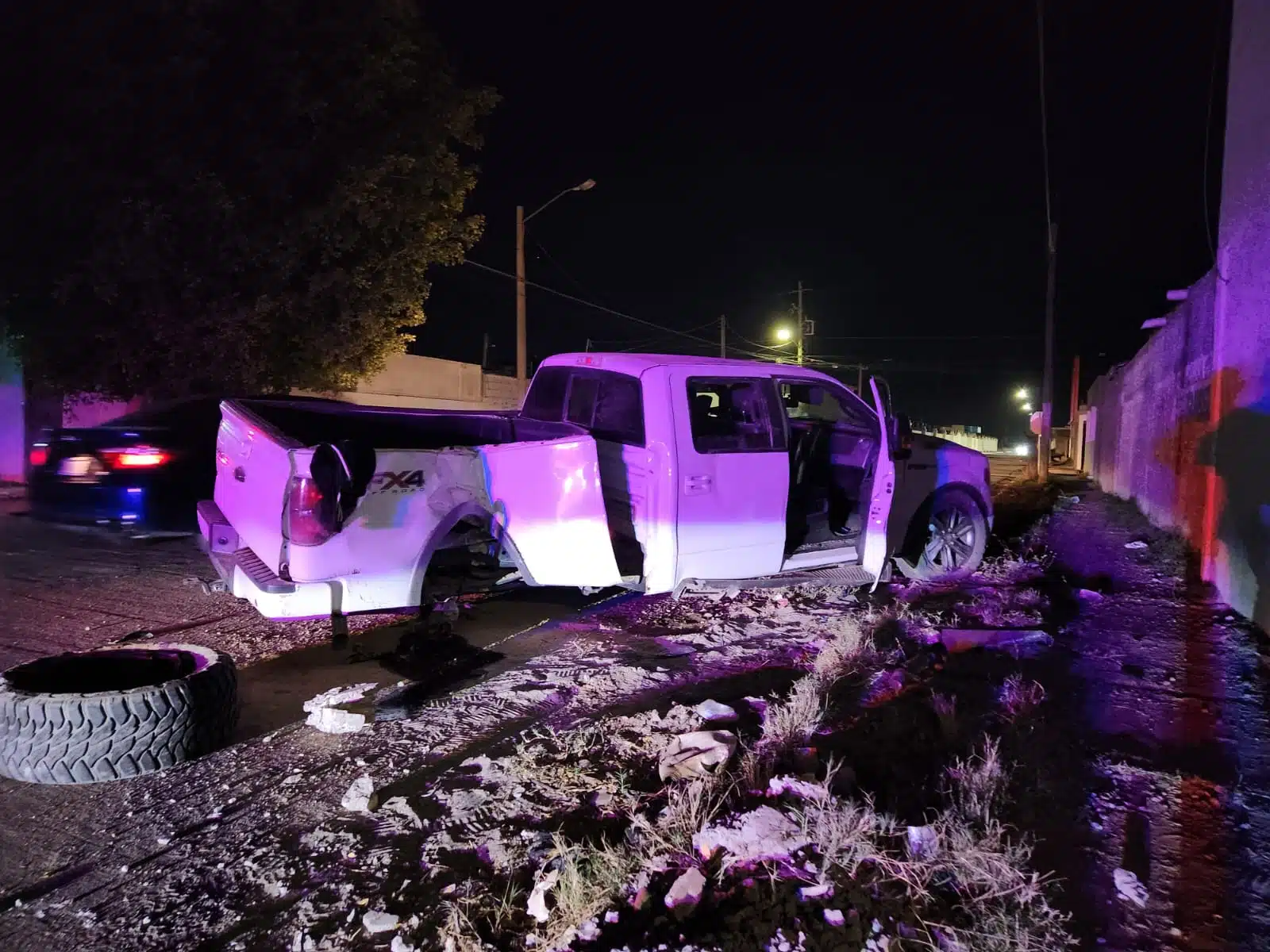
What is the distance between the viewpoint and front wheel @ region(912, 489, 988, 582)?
24.3 feet

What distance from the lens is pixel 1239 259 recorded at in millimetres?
6664

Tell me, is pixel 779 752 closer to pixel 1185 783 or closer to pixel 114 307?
pixel 1185 783

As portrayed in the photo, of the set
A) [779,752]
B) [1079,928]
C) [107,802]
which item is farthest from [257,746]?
[1079,928]

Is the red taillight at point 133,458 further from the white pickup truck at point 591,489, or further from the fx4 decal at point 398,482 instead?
the fx4 decal at point 398,482

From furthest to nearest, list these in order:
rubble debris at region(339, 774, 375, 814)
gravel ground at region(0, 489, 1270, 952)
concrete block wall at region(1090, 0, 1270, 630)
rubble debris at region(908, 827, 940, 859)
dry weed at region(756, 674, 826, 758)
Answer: concrete block wall at region(1090, 0, 1270, 630), dry weed at region(756, 674, 826, 758), rubble debris at region(339, 774, 375, 814), rubble debris at region(908, 827, 940, 859), gravel ground at region(0, 489, 1270, 952)

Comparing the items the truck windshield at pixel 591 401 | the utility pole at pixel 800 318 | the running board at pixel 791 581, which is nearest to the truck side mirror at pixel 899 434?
the running board at pixel 791 581

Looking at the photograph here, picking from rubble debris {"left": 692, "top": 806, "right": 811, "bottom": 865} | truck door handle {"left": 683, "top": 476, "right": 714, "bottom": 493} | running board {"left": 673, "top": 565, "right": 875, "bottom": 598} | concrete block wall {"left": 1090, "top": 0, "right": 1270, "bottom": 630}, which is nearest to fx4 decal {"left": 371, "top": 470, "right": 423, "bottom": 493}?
truck door handle {"left": 683, "top": 476, "right": 714, "bottom": 493}

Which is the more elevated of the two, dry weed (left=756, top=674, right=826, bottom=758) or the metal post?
the metal post

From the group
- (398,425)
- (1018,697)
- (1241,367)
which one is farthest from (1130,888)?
(1241,367)

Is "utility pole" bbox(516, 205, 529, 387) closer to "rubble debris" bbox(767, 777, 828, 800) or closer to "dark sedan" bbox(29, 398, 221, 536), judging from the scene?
"dark sedan" bbox(29, 398, 221, 536)

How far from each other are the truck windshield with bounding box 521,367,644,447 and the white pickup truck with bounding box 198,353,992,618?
1cm

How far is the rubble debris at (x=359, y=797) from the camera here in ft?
10.7

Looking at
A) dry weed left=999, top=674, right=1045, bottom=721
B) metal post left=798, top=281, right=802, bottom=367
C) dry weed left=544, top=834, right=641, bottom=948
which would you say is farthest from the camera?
metal post left=798, top=281, right=802, bottom=367

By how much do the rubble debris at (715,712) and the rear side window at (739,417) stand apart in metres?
1.86
